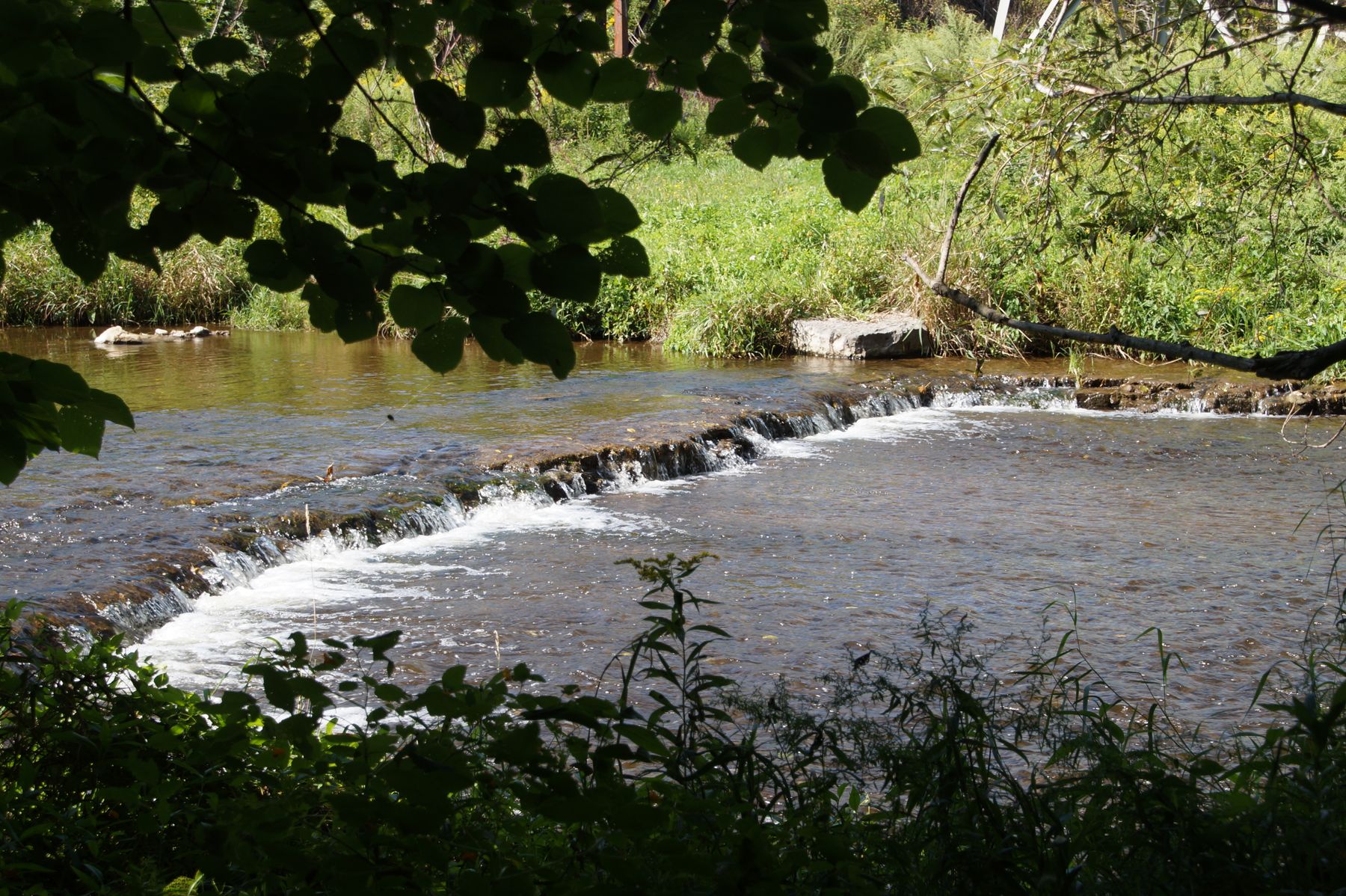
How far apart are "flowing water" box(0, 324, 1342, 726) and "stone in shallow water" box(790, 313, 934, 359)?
2303 mm

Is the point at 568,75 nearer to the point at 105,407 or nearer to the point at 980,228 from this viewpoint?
the point at 105,407

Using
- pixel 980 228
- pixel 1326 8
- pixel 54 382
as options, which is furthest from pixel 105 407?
pixel 980 228

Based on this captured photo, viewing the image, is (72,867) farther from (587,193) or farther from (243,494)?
(243,494)

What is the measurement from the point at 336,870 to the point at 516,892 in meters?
0.27

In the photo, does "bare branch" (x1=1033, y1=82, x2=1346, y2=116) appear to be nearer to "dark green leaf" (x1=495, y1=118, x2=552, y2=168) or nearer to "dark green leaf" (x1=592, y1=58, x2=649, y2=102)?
"dark green leaf" (x1=592, y1=58, x2=649, y2=102)

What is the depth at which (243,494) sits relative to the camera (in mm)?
8008

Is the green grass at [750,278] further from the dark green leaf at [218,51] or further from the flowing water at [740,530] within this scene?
the dark green leaf at [218,51]

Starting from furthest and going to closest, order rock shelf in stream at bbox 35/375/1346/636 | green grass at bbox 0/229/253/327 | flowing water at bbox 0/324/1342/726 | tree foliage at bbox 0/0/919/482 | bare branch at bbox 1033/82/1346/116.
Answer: green grass at bbox 0/229/253/327, rock shelf in stream at bbox 35/375/1346/636, flowing water at bbox 0/324/1342/726, bare branch at bbox 1033/82/1346/116, tree foliage at bbox 0/0/919/482

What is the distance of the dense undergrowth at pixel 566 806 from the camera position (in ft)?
6.28

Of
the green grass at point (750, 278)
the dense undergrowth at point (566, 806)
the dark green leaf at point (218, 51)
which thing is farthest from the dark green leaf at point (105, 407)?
the green grass at point (750, 278)

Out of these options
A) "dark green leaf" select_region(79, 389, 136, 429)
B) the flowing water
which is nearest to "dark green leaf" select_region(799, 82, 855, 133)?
"dark green leaf" select_region(79, 389, 136, 429)

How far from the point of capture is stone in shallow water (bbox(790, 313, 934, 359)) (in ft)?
49.2

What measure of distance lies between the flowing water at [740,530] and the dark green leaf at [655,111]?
3.41 metres

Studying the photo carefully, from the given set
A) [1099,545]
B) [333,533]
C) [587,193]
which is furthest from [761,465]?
[587,193]
